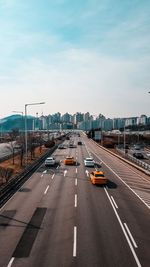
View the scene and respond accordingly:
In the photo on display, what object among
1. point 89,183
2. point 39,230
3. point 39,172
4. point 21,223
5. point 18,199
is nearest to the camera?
point 39,230

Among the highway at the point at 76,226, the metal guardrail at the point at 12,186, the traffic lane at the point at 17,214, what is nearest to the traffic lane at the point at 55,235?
the highway at the point at 76,226

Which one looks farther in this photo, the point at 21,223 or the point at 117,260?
the point at 21,223

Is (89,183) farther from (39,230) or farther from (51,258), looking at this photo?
(51,258)

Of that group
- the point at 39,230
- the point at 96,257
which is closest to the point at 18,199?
the point at 39,230

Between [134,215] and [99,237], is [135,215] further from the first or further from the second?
[99,237]

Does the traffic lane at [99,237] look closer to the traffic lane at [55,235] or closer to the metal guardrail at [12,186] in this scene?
the traffic lane at [55,235]

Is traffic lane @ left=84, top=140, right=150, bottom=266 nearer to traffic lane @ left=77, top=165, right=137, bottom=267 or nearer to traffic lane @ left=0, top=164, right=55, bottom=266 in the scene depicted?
traffic lane @ left=77, top=165, right=137, bottom=267

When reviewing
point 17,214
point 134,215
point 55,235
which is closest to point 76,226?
point 55,235
